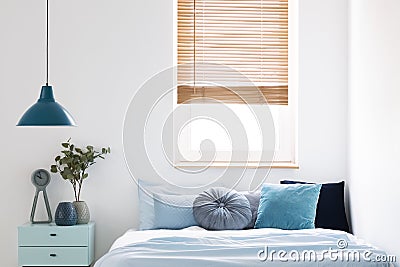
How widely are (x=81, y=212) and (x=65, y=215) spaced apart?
15 centimetres

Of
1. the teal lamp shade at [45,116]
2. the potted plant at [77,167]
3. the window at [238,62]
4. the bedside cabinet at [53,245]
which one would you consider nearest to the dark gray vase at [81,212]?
the potted plant at [77,167]

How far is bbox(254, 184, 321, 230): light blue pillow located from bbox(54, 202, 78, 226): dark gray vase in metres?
1.17

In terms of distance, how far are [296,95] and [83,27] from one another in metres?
1.52

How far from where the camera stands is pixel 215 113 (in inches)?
204

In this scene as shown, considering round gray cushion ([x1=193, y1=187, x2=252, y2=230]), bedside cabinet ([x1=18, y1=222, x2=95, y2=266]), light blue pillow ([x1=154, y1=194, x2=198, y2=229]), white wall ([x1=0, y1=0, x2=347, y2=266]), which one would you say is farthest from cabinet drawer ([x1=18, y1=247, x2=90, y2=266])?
round gray cushion ([x1=193, y1=187, x2=252, y2=230])

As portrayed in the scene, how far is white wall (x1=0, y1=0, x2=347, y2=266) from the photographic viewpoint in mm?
4922

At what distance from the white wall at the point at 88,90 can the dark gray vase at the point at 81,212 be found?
143mm

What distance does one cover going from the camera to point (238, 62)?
17.0 ft

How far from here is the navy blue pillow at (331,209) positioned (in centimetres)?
473

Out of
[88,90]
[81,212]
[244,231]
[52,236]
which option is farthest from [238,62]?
[52,236]

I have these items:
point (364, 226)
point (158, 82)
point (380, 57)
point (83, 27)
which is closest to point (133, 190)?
point (158, 82)

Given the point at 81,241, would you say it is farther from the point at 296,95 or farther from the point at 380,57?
the point at 380,57

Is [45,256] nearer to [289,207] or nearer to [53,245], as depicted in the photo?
[53,245]

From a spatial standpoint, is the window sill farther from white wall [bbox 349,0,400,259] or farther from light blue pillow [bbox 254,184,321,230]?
white wall [bbox 349,0,400,259]
